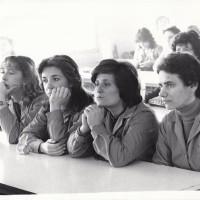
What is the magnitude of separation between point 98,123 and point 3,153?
0.49 m

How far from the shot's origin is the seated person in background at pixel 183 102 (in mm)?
1322

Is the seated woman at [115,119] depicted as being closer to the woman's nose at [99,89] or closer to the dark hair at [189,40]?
the woman's nose at [99,89]

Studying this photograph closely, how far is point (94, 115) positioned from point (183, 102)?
33 centimetres

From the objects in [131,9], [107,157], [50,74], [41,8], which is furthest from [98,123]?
[131,9]

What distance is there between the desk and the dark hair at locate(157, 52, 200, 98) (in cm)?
30

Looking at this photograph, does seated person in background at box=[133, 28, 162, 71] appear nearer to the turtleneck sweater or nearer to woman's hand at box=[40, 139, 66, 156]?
woman's hand at box=[40, 139, 66, 156]

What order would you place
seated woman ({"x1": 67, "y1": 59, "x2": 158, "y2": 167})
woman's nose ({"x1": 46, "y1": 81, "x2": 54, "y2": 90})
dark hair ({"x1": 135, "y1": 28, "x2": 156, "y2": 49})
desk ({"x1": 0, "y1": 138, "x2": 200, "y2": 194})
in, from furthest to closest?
dark hair ({"x1": 135, "y1": 28, "x2": 156, "y2": 49})
woman's nose ({"x1": 46, "y1": 81, "x2": 54, "y2": 90})
seated woman ({"x1": 67, "y1": 59, "x2": 158, "y2": 167})
desk ({"x1": 0, "y1": 138, "x2": 200, "y2": 194})

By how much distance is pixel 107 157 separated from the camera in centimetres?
140

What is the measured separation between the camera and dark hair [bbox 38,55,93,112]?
5.65ft

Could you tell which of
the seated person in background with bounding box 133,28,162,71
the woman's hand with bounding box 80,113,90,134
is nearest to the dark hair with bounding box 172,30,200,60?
the seated person in background with bounding box 133,28,162,71

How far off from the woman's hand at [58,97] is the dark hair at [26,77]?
14.8 inches

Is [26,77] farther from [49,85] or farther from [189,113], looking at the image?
[189,113]

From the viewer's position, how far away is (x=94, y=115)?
1474 mm

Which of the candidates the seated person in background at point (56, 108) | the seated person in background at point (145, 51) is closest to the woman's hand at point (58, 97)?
the seated person in background at point (56, 108)
